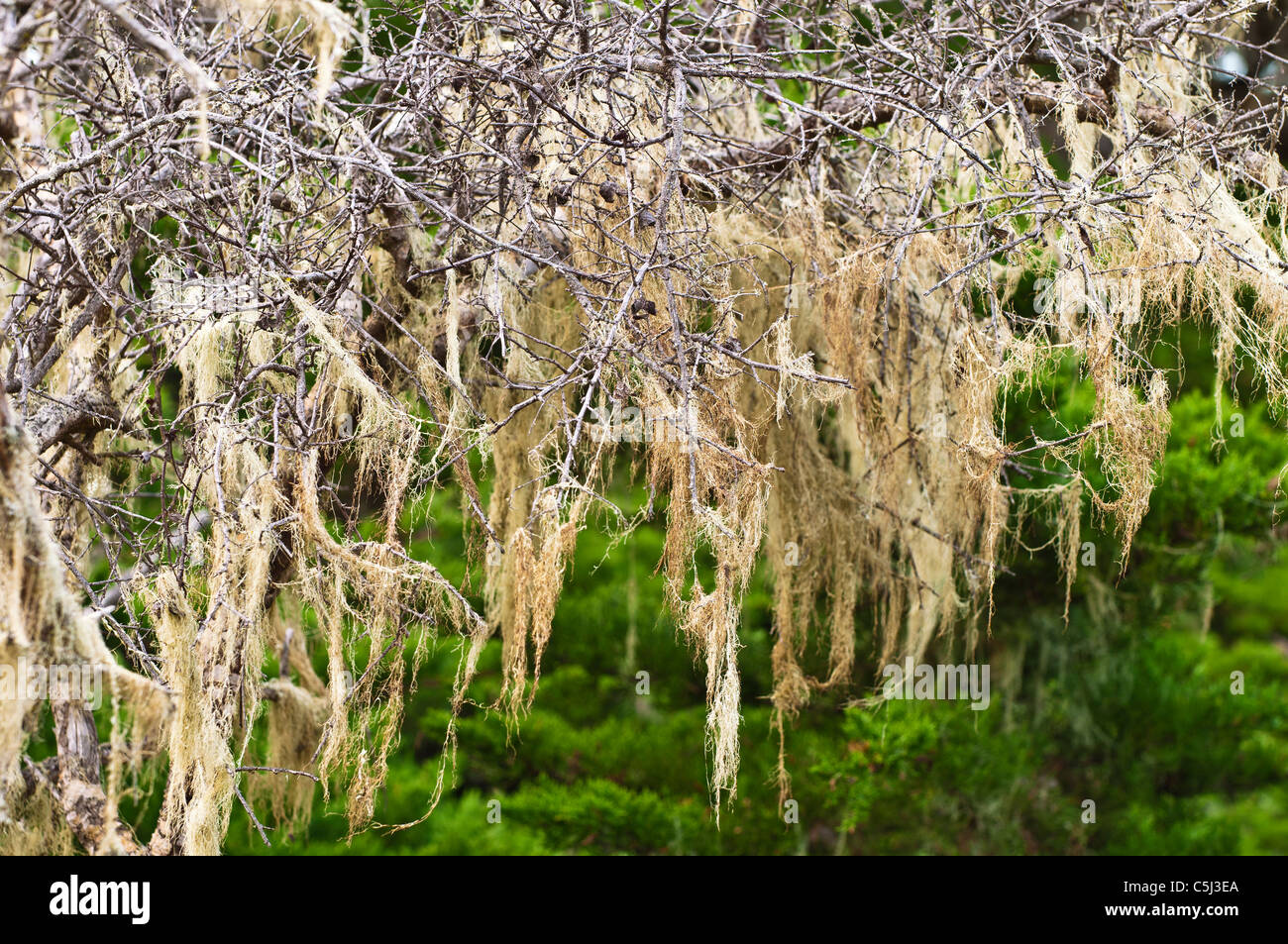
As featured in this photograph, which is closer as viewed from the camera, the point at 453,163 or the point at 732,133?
the point at 453,163

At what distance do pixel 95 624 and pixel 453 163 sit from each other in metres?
1.19

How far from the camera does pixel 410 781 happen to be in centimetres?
426

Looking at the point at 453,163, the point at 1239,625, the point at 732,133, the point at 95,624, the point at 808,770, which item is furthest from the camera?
the point at 1239,625

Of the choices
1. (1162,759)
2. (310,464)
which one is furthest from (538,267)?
(1162,759)

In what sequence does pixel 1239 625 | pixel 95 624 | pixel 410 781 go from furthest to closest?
pixel 1239 625, pixel 410 781, pixel 95 624

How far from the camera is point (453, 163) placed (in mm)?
2191

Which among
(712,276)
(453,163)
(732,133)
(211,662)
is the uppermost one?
(732,133)

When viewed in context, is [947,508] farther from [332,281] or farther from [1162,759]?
[1162,759]

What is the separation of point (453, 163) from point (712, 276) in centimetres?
60

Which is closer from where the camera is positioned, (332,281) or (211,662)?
(211,662)

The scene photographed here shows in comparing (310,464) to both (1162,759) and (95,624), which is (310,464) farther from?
(1162,759)

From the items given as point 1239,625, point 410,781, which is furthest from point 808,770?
point 1239,625
